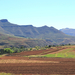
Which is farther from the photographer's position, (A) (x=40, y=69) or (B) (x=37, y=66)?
(B) (x=37, y=66)

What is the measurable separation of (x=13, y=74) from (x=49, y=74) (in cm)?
780

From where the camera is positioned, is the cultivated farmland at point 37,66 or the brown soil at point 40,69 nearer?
the brown soil at point 40,69

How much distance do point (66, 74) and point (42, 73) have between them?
5.34 metres

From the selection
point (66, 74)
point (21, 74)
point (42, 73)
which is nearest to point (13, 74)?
point (21, 74)

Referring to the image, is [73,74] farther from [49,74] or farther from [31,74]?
[31,74]

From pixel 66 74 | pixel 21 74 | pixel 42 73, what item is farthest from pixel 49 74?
pixel 21 74

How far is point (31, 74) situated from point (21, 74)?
7.15 feet

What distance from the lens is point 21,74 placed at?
30.0 meters

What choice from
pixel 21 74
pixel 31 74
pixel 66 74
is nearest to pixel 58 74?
pixel 66 74

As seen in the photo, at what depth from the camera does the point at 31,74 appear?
1187 inches

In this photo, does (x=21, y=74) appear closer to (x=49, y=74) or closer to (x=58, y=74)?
(x=49, y=74)

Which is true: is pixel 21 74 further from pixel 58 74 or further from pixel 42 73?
pixel 58 74

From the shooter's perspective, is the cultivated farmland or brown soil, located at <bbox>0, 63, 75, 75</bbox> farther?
the cultivated farmland

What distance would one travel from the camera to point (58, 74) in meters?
30.0
